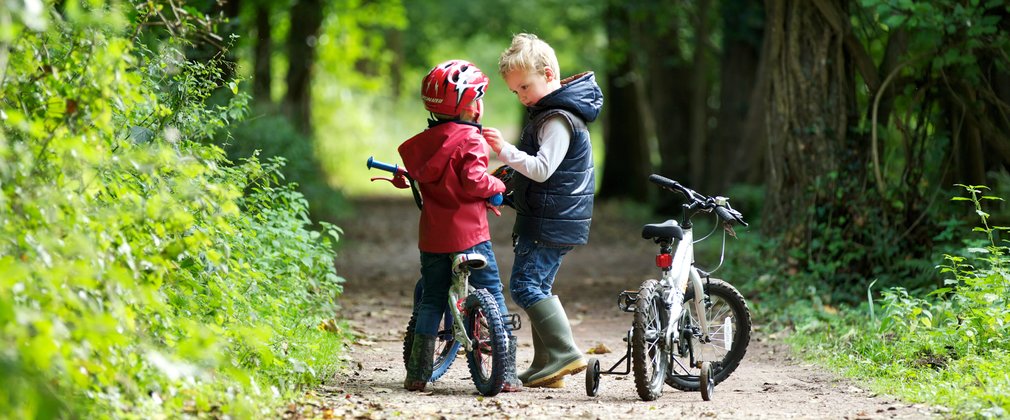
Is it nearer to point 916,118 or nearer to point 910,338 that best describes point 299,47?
point 916,118

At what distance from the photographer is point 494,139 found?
233 inches

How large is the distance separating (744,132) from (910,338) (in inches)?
372

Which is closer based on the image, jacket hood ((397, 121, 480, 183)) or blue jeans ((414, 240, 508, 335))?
jacket hood ((397, 121, 480, 183))

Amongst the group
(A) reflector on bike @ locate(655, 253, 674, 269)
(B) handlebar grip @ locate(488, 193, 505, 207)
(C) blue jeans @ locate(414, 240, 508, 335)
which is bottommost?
(C) blue jeans @ locate(414, 240, 508, 335)

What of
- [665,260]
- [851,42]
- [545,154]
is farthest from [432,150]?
[851,42]

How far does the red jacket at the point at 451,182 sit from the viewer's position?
5.82m

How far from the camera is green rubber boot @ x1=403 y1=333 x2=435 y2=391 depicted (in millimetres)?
6074

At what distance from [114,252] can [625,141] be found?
1910cm

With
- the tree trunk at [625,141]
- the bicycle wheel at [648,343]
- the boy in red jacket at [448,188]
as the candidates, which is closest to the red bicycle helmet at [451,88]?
the boy in red jacket at [448,188]

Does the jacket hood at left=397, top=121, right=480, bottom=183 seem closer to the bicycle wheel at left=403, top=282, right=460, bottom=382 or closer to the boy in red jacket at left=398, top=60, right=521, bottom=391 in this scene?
the boy in red jacket at left=398, top=60, right=521, bottom=391

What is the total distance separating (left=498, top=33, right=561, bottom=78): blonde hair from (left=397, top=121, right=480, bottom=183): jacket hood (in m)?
0.40

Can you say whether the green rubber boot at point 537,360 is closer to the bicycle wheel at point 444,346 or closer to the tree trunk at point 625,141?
the bicycle wheel at point 444,346

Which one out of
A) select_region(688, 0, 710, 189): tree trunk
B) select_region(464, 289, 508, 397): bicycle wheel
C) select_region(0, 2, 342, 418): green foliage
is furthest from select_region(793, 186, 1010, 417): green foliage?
select_region(688, 0, 710, 189): tree trunk

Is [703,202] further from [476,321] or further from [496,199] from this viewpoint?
[476,321]
